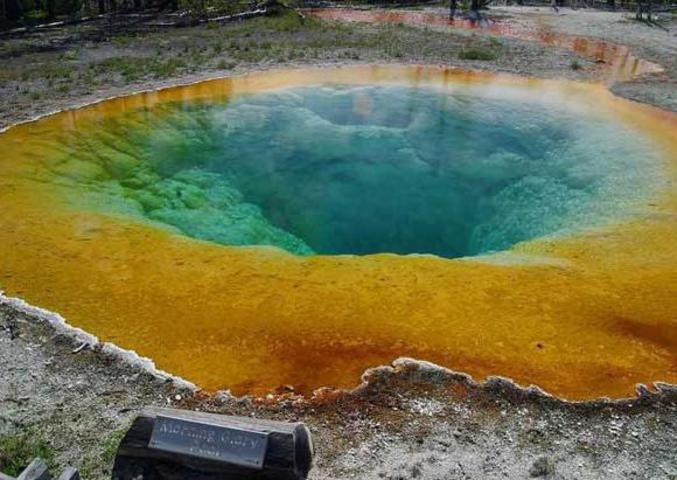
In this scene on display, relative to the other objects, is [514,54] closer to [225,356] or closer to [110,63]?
[110,63]

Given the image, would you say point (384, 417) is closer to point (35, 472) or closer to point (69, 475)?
point (69, 475)

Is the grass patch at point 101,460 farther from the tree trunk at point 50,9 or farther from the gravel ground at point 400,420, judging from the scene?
the tree trunk at point 50,9

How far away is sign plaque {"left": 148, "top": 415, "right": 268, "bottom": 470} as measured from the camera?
4.42 meters

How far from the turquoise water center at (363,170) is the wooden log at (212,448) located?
20.2 feet

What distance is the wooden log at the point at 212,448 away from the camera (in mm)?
4430

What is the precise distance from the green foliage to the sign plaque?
155cm

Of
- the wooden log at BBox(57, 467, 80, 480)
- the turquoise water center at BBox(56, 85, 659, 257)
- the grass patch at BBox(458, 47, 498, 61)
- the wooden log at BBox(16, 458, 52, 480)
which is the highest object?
the wooden log at BBox(16, 458, 52, 480)

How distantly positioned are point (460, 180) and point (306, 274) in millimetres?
6162

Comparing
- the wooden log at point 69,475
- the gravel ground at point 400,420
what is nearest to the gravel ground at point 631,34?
the gravel ground at point 400,420

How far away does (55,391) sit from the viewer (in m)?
6.32

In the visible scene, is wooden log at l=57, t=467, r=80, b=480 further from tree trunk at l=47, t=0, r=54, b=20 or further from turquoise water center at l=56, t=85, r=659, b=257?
tree trunk at l=47, t=0, r=54, b=20

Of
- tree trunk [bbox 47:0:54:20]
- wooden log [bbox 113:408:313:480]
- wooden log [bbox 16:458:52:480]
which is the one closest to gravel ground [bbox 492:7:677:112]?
wooden log [bbox 113:408:313:480]

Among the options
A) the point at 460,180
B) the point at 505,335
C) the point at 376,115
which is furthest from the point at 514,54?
the point at 505,335

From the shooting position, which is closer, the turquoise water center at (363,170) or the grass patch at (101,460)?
the grass patch at (101,460)
